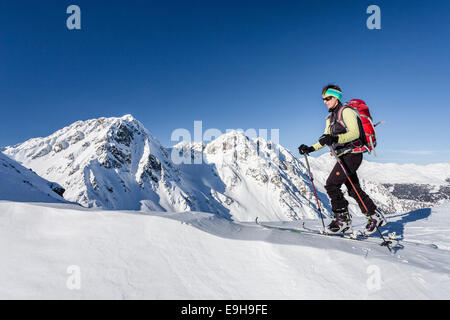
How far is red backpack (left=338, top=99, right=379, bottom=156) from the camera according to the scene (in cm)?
489

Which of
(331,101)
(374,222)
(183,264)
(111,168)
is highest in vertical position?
(331,101)

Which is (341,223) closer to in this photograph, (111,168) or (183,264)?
(183,264)

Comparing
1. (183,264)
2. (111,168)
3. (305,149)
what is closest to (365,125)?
(305,149)

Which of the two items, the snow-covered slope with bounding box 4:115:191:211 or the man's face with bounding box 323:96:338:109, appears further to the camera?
the snow-covered slope with bounding box 4:115:191:211

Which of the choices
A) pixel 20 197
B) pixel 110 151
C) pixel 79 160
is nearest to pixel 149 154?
pixel 110 151

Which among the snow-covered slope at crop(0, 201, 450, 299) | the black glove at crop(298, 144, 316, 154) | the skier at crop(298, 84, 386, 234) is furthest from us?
the black glove at crop(298, 144, 316, 154)

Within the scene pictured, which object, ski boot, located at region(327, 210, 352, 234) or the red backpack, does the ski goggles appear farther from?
ski boot, located at region(327, 210, 352, 234)

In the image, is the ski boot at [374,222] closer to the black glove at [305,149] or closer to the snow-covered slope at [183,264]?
the snow-covered slope at [183,264]

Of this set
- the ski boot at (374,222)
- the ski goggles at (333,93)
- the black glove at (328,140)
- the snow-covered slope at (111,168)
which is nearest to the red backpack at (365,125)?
the ski goggles at (333,93)

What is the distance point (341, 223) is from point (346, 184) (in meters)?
0.98

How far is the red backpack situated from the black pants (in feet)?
0.83

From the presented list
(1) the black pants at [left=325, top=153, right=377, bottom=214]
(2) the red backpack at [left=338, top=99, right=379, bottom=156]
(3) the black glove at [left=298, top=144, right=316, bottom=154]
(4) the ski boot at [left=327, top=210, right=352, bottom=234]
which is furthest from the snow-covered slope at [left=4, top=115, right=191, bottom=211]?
(2) the red backpack at [left=338, top=99, right=379, bottom=156]

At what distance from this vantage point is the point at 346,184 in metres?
5.29
